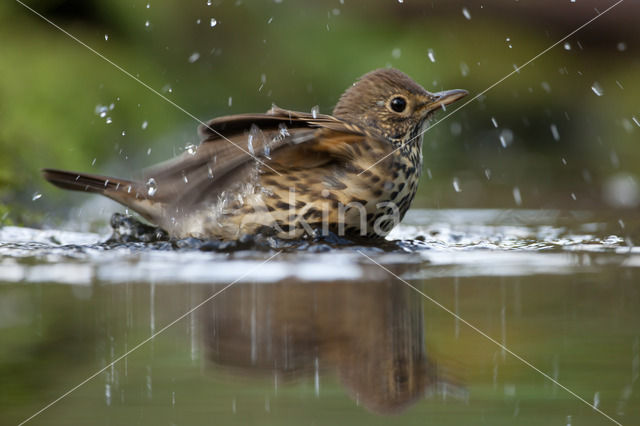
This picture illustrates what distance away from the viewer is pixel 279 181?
3.30 m

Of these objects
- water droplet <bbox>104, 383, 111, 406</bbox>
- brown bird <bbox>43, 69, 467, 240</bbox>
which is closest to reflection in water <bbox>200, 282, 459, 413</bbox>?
water droplet <bbox>104, 383, 111, 406</bbox>

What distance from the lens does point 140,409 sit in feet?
4.94

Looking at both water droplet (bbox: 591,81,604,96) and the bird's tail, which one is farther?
water droplet (bbox: 591,81,604,96)

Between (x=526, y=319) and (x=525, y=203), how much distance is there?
2.93 meters

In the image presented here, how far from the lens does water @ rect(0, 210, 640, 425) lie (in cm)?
155

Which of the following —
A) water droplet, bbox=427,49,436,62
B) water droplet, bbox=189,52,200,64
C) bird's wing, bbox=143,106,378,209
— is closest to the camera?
bird's wing, bbox=143,106,378,209

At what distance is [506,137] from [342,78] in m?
2.01

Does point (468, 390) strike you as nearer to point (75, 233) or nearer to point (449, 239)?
point (449, 239)

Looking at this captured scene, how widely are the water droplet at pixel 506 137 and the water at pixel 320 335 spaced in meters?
5.03

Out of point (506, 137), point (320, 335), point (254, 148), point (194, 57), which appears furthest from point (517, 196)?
point (320, 335)

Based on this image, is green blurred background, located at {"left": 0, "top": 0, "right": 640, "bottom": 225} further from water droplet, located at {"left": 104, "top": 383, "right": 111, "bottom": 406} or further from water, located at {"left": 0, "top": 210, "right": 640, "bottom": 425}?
water droplet, located at {"left": 104, "top": 383, "right": 111, "bottom": 406}

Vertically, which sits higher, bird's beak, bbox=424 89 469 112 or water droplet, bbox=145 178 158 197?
bird's beak, bbox=424 89 469 112

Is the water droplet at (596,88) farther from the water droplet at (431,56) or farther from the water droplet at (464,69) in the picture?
the water droplet at (431,56)

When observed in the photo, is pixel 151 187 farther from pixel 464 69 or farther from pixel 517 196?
pixel 464 69
